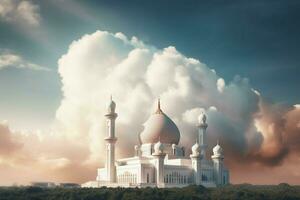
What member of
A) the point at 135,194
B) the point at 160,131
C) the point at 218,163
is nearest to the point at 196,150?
the point at 218,163

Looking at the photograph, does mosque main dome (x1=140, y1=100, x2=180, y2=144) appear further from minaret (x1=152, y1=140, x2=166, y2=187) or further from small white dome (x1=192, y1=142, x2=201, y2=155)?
minaret (x1=152, y1=140, x2=166, y2=187)

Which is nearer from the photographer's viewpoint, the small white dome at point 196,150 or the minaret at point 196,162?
the minaret at point 196,162

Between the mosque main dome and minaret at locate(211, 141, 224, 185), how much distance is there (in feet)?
17.3

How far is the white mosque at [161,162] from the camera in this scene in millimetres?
70750

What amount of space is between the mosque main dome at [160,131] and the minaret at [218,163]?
5275 mm

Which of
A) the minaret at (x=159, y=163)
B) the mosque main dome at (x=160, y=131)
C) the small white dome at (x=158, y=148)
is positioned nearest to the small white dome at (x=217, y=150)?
the mosque main dome at (x=160, y=131)

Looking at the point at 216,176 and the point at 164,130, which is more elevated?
the point at 164,130

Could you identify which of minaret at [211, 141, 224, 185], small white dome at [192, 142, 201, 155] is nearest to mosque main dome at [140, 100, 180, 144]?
small white dome at [192, 142, 201, 155]

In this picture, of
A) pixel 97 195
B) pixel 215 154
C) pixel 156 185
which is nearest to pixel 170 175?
pixel 156 185

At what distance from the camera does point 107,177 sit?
72188mm

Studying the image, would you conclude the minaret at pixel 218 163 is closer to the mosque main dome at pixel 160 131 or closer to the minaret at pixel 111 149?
the mosque main dome at pixel 160 131

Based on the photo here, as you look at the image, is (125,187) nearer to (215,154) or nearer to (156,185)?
(156,185)

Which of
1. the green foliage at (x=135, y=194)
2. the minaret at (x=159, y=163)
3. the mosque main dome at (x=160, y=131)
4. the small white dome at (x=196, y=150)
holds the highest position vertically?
the mosque main dome at (x=160, y=131)

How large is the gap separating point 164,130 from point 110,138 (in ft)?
24.8
